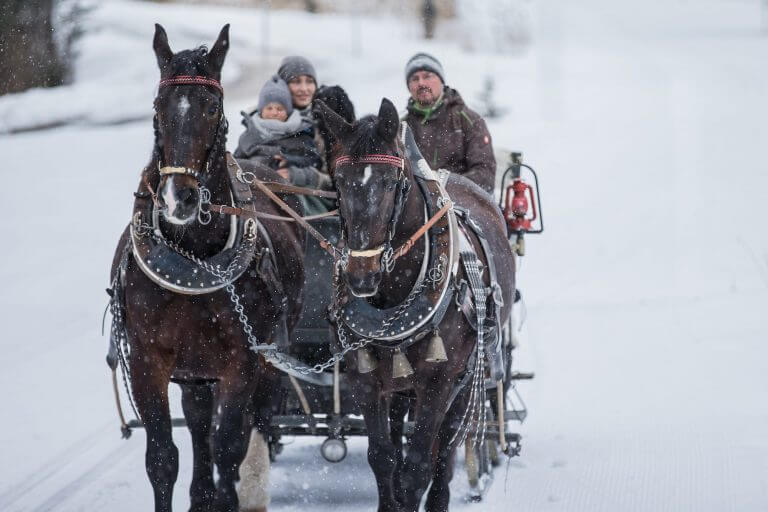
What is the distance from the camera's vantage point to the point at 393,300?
4844mm

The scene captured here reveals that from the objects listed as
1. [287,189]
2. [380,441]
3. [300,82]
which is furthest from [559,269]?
[380,441]

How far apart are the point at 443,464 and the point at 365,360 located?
33.9 inches

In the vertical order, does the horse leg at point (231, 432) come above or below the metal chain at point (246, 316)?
below

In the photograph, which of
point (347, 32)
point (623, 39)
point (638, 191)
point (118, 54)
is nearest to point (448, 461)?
point (638, 191)

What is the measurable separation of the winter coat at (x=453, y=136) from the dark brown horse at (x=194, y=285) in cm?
165

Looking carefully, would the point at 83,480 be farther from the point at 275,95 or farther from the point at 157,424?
the point at 275,95

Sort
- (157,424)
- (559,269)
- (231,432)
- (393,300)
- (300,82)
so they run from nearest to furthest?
(393,300) → (157,424) → (231,432) → (300,82) → (559,269)

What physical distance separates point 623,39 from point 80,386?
127 feet

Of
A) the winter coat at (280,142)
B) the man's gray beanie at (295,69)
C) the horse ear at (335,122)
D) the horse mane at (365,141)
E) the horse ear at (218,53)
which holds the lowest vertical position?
the winter coat at (280,142)

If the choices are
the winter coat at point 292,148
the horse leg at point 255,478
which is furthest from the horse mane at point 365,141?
the horse leg at point 255,478

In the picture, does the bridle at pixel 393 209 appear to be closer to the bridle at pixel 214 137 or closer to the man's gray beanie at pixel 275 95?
the bridle at pixel 214 137

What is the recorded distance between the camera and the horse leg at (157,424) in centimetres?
514

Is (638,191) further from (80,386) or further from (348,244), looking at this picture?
(348,244)

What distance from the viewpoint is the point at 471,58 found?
116 feet
